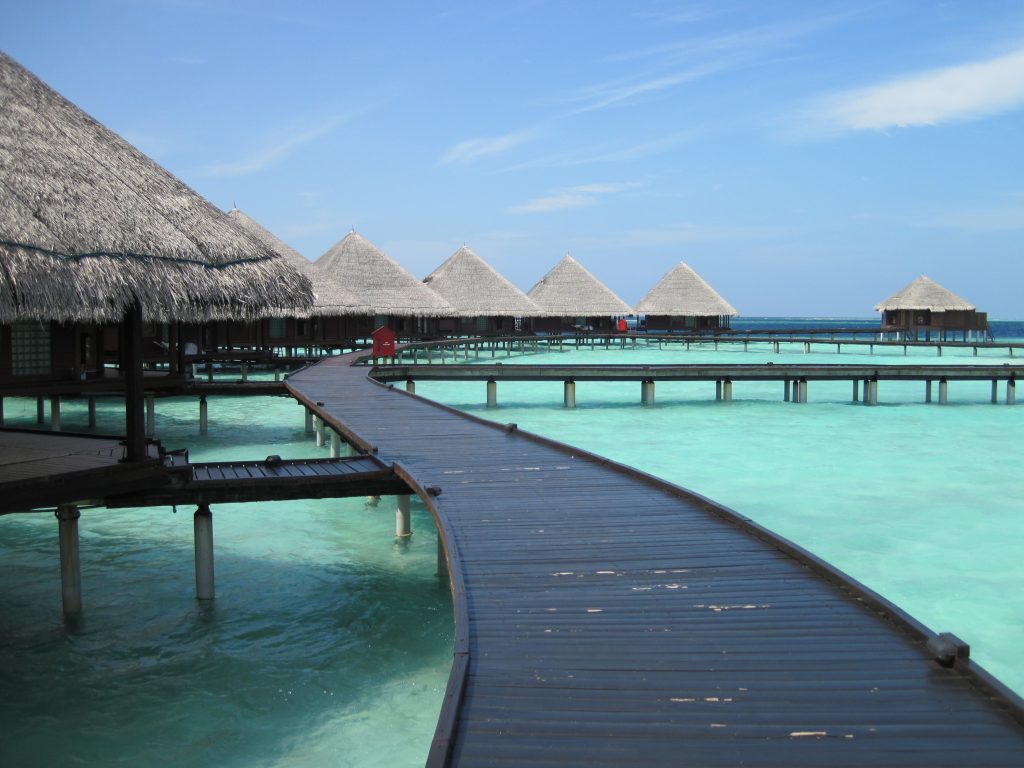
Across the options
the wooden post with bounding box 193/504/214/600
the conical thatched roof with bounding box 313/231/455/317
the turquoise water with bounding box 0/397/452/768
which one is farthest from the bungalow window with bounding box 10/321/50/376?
the conical thatched roof with bounding box 313/231/455/317

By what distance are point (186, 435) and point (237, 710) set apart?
455 inches

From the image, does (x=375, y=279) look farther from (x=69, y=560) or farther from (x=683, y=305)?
(x=69, y=560)

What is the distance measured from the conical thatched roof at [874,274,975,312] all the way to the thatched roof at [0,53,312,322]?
142 ft

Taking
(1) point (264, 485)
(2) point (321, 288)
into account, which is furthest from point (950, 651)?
(2) point (321, 288)

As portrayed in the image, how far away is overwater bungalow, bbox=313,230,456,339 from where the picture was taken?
31281 mm

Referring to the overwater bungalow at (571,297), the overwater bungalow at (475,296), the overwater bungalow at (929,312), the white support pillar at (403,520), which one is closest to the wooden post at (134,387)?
the white support pillar at (403,520)

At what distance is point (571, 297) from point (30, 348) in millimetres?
34194

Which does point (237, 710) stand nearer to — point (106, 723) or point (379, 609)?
point (106, 723)

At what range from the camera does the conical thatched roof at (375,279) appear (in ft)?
104

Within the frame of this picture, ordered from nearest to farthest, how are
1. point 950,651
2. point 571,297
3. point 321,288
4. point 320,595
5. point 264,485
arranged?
point 950,651, point 264,485, point 320,595, point 321,288, point 571,297

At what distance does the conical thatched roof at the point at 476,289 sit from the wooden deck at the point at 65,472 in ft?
101

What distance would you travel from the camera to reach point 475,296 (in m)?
39.4

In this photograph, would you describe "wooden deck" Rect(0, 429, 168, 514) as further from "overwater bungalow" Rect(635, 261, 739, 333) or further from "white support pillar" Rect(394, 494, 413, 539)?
"overwater bungalow" Rect(635, 261, 739, 333)

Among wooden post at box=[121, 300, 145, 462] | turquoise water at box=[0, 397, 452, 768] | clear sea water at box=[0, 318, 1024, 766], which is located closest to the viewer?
turquoise water at box=[0, 397, 452, 768]
